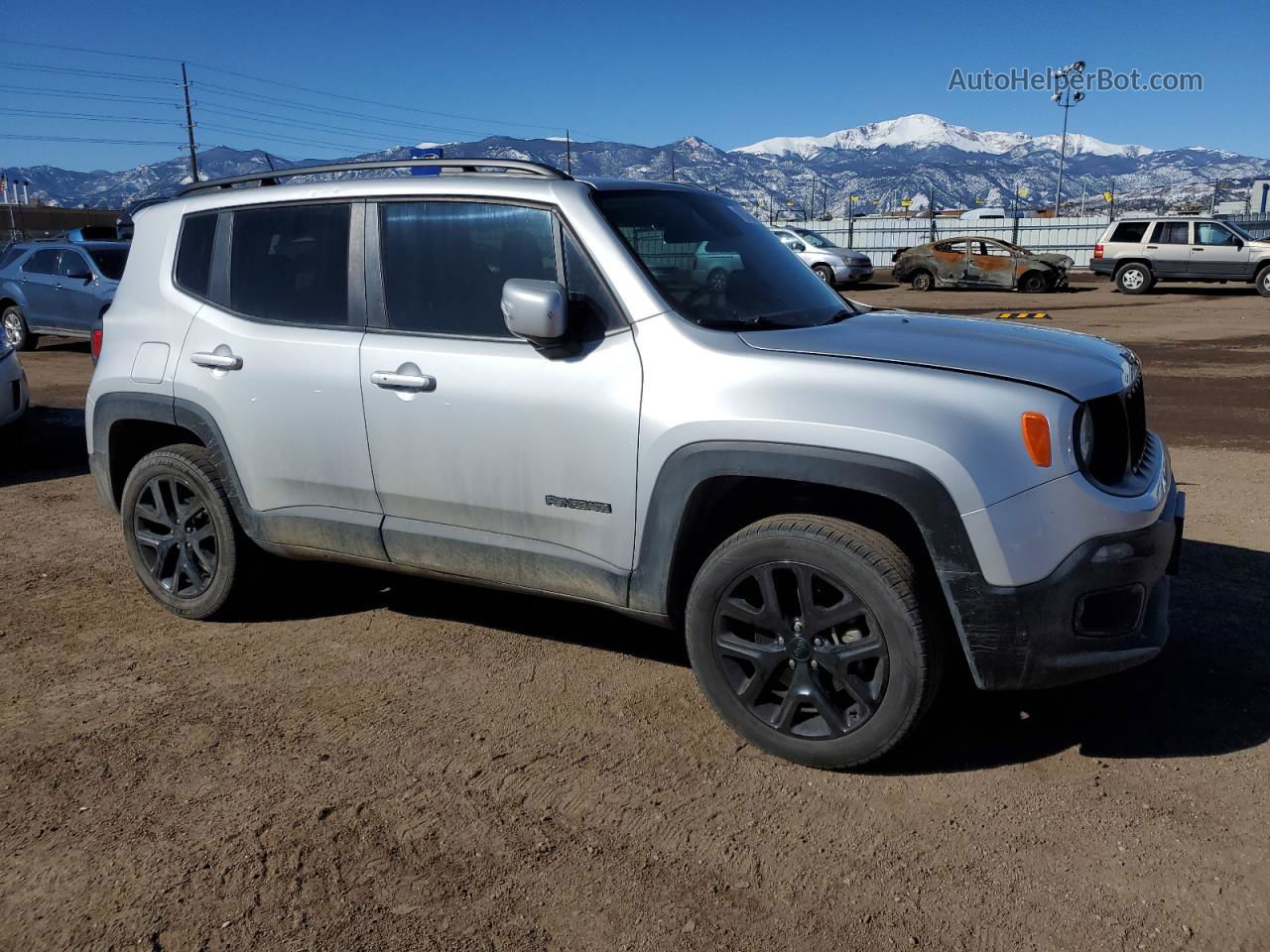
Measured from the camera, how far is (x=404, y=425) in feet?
12.9

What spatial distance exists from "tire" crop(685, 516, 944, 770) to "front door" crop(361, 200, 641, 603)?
1.33 feet

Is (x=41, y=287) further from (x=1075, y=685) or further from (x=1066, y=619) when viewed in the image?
(x=1066, y=619)

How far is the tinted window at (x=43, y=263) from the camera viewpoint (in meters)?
15.3

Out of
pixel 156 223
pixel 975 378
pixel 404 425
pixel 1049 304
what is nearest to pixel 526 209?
pixel 404 425

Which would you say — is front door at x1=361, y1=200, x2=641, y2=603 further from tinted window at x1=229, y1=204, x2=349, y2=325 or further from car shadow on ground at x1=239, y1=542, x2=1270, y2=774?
car shadow on ground at x1=239, y1=542, x2=1270, y2=774

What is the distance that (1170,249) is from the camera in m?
25.4

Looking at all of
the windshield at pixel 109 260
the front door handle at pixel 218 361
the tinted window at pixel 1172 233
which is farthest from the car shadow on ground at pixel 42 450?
the tinted window at pixel 1172 233

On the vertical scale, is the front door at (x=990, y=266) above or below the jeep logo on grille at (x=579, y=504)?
below

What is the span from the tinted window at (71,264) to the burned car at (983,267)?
20.4 meters

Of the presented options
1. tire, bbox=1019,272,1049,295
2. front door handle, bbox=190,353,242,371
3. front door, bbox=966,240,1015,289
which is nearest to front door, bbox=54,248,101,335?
front door handle, bbox=190,353,242,371

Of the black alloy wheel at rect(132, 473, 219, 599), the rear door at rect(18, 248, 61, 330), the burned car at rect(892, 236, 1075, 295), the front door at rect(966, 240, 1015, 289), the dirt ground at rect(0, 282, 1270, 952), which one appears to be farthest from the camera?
the front door at rect(966, 240, 1015, 289)

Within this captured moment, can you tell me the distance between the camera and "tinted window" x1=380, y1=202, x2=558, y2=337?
12.5 feet

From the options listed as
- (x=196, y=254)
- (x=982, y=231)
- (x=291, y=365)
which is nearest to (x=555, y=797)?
(x=291, y=365)

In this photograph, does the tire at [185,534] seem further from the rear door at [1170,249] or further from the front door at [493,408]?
the rear door at [1170,249]
